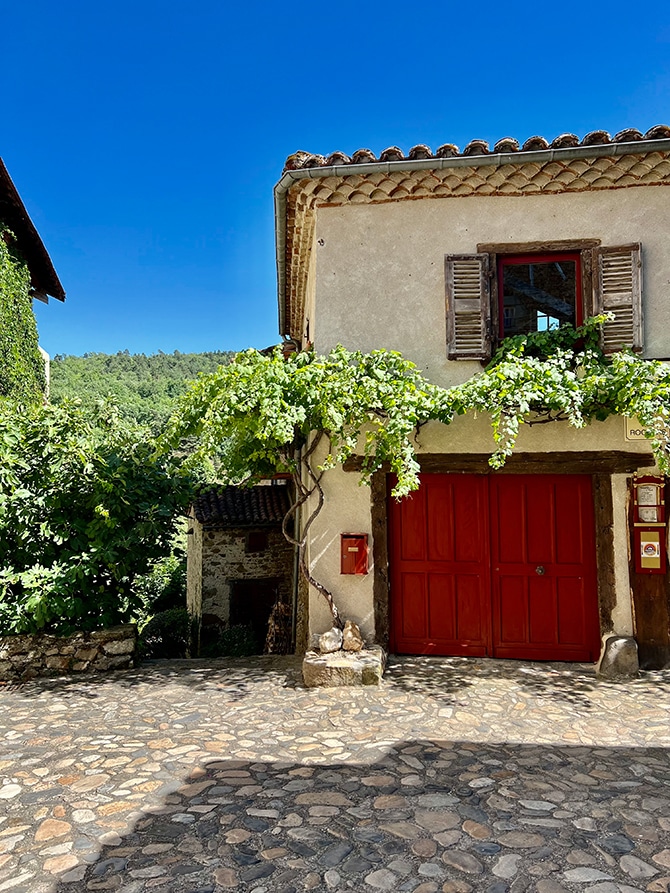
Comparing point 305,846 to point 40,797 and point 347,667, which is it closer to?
point 40,797

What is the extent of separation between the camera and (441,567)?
749cm

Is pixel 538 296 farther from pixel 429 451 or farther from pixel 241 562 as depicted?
pixel 241 562

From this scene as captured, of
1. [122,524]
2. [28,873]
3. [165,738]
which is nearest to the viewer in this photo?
[28,873]

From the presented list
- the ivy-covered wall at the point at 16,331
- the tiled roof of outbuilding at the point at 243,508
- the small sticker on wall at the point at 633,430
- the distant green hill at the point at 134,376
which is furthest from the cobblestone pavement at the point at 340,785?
the distant green hill at the point at 134,376

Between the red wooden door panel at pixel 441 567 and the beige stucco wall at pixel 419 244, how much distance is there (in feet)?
4.77

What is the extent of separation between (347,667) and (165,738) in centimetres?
207

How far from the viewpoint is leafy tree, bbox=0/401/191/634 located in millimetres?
7191

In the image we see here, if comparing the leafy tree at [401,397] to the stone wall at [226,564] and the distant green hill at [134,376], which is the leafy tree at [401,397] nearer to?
the stone wall at [226,564]

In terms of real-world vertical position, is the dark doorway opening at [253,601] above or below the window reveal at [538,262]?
below

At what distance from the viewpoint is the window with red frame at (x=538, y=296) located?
7930 mm

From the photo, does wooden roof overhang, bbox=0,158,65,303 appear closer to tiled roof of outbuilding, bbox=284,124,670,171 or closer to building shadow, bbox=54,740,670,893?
tiled roof of outbuilding, bbox=284,124,670,171

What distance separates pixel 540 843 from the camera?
3482 millimetres

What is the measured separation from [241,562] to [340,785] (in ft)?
34.7

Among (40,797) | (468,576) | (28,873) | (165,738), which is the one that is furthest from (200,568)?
(28,873)
